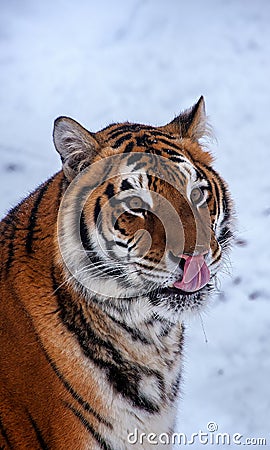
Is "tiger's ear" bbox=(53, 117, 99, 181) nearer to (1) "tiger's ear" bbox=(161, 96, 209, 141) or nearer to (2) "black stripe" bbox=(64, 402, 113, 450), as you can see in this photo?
(1) "tiger's ear" bbox=(161, 96, 209, 141)

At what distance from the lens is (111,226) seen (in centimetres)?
148

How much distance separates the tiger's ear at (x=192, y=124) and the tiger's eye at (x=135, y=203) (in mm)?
245

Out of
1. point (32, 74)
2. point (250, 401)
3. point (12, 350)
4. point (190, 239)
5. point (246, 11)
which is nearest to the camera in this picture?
point (190, 239)

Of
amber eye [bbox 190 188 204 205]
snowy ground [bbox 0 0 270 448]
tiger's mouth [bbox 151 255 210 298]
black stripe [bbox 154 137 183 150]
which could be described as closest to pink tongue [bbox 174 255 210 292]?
tiger's mouth [bbox 151 255 210 298]

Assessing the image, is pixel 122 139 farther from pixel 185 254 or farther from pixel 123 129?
pixel 185 254

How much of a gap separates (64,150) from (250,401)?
3.58 feet

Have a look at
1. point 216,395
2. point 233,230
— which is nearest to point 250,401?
point 216,395

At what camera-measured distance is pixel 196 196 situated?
4.90ft

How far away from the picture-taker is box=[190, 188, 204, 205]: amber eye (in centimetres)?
148

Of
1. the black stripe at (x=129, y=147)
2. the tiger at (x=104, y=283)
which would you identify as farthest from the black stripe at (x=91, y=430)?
the black stripe at (x=129, y=147)

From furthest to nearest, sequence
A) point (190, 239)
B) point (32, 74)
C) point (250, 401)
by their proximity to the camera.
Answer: point (32, 74) → point (250, 401) → point (190, 239)

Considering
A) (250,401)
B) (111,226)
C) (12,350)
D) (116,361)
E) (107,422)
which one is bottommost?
(250,401)

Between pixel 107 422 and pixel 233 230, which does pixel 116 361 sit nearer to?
pixel 107 422
